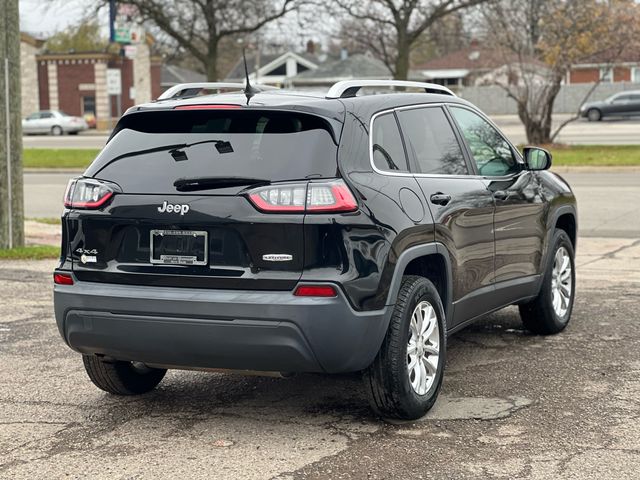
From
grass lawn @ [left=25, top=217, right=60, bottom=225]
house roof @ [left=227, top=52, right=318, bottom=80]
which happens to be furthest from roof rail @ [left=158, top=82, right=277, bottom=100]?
house roof @ [left=227, top=52, right=318, bottom=80]

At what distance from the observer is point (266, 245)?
5004 millimetres

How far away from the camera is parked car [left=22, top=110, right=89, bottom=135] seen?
194 ft

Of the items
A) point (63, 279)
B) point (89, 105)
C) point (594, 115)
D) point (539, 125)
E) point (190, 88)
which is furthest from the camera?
point (89, 105)

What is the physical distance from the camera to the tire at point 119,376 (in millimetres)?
5918

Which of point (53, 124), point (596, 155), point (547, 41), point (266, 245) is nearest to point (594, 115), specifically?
point (547, 41)

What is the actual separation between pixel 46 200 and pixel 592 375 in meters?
15.0

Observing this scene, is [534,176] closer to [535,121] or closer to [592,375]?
[592,375]

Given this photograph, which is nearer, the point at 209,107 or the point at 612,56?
the point at 209,107

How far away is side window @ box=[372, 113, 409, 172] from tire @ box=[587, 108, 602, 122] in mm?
51651

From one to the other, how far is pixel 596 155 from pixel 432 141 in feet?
71.7

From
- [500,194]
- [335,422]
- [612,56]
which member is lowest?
[335,422]

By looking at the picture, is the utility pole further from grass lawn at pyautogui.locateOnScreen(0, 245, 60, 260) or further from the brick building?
the brick building

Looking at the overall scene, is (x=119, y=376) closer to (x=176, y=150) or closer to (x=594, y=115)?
(x=176, y=150)

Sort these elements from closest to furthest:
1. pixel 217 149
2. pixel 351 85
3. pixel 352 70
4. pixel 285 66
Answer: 1. pixel 217 149
2. pixel 351 85
3. pixel 352 70
4. pixel 285 66
